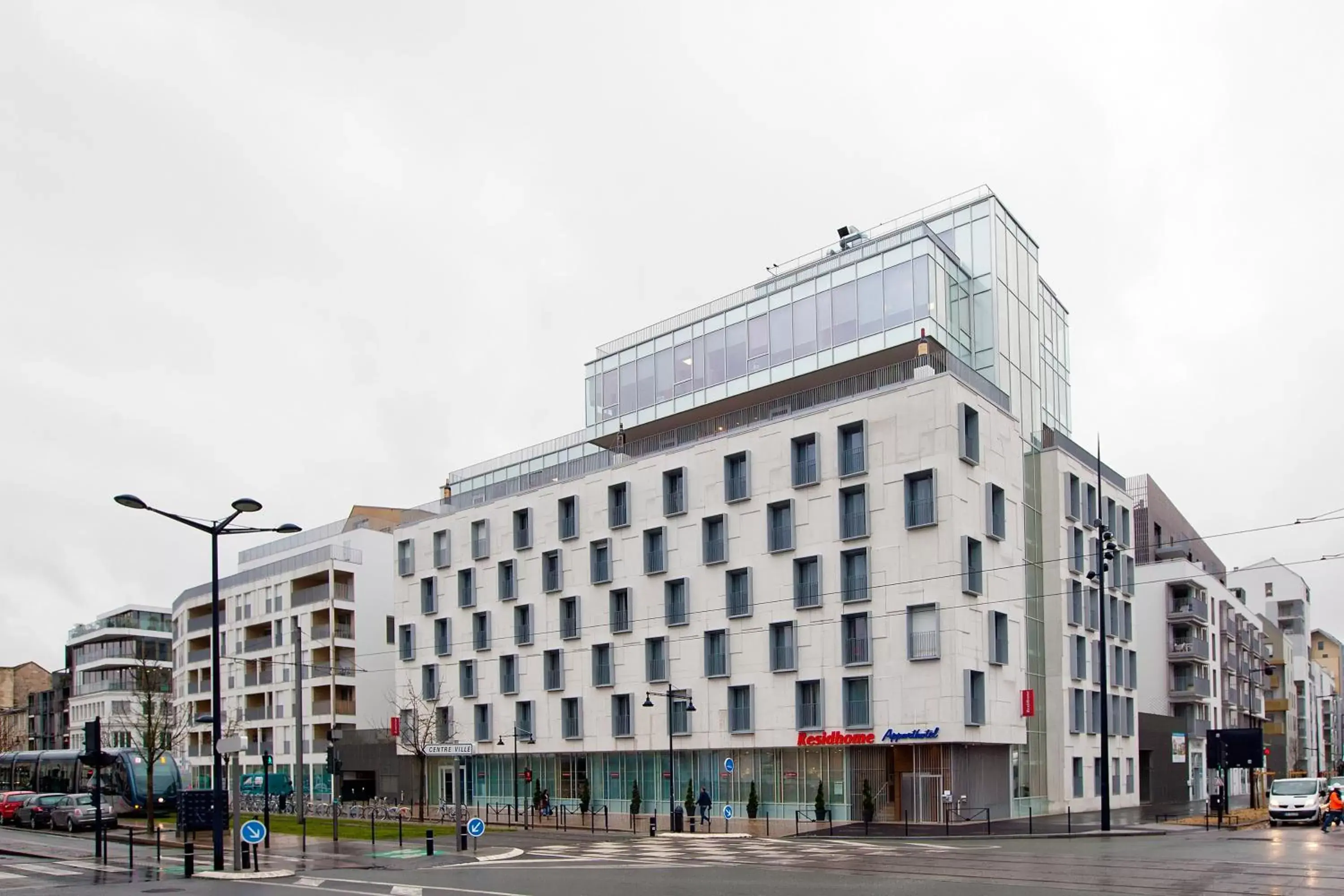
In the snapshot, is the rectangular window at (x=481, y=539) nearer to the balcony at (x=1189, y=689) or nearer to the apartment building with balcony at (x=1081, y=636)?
the apartment building with balcony at (x=1081, y=636)

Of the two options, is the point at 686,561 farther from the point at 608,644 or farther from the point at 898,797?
the point at 898,797

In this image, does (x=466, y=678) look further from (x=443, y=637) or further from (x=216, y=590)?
(x=216, y=590)

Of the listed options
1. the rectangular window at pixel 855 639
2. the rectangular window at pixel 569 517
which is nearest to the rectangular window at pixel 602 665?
the rectangular window at pixel 569 517

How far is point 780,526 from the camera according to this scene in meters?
57.5

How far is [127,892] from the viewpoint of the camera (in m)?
25.5

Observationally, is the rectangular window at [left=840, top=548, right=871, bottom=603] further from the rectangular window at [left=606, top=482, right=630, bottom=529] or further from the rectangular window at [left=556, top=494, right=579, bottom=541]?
the rectangular window at [left=556, top=494, right=579, bottom=541]

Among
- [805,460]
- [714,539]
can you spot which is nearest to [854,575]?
[805,460]

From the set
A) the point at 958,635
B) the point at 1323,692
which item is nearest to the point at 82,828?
the point at 958,635

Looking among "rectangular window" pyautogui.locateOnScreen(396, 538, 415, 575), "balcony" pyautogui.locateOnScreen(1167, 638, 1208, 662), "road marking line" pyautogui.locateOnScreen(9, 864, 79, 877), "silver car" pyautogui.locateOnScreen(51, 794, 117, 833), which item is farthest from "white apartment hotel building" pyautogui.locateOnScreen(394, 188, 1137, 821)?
"road marking line" pyautogui.locateOnScreen(9, 864, 79, 877)

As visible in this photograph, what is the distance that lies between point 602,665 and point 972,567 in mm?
21316

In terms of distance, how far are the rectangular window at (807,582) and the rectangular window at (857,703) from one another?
3700mm

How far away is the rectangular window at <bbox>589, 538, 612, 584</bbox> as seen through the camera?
64875 mm

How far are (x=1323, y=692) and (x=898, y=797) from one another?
139 meters

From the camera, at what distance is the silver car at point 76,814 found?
2069 inches
